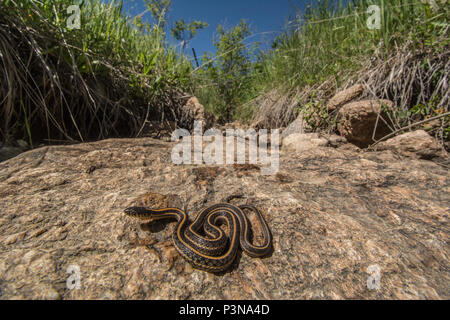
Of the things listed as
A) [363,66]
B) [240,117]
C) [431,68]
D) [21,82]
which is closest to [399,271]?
[431,68]

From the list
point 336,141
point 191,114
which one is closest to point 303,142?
point 336,141

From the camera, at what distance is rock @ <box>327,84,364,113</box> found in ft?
12.7

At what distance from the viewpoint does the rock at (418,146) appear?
279 centimetres

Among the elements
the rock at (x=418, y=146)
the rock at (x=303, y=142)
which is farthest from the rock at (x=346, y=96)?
the rock at (x=418, y=146)

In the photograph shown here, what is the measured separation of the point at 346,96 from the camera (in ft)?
12.9

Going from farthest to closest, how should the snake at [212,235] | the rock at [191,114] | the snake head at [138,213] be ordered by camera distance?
the rock at [191,114], the snake head at [138,213], the snake at [212,235]

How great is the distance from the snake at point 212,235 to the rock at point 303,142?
210cm

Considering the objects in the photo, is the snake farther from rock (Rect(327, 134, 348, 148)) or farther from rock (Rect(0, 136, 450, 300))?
rock (Rect(327, 134, 348, 148))

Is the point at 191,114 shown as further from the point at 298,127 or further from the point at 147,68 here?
the point at 298,127

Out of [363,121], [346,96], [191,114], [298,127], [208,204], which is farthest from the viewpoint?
[191,114]

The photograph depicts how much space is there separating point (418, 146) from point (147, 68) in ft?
15.1

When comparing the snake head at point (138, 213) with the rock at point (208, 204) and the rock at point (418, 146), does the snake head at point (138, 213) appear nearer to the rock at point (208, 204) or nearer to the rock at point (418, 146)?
the rock at point (208, 204)

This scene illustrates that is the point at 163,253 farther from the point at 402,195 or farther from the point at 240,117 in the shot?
the point at 240,117

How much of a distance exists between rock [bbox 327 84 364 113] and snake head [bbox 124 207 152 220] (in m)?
4.06
